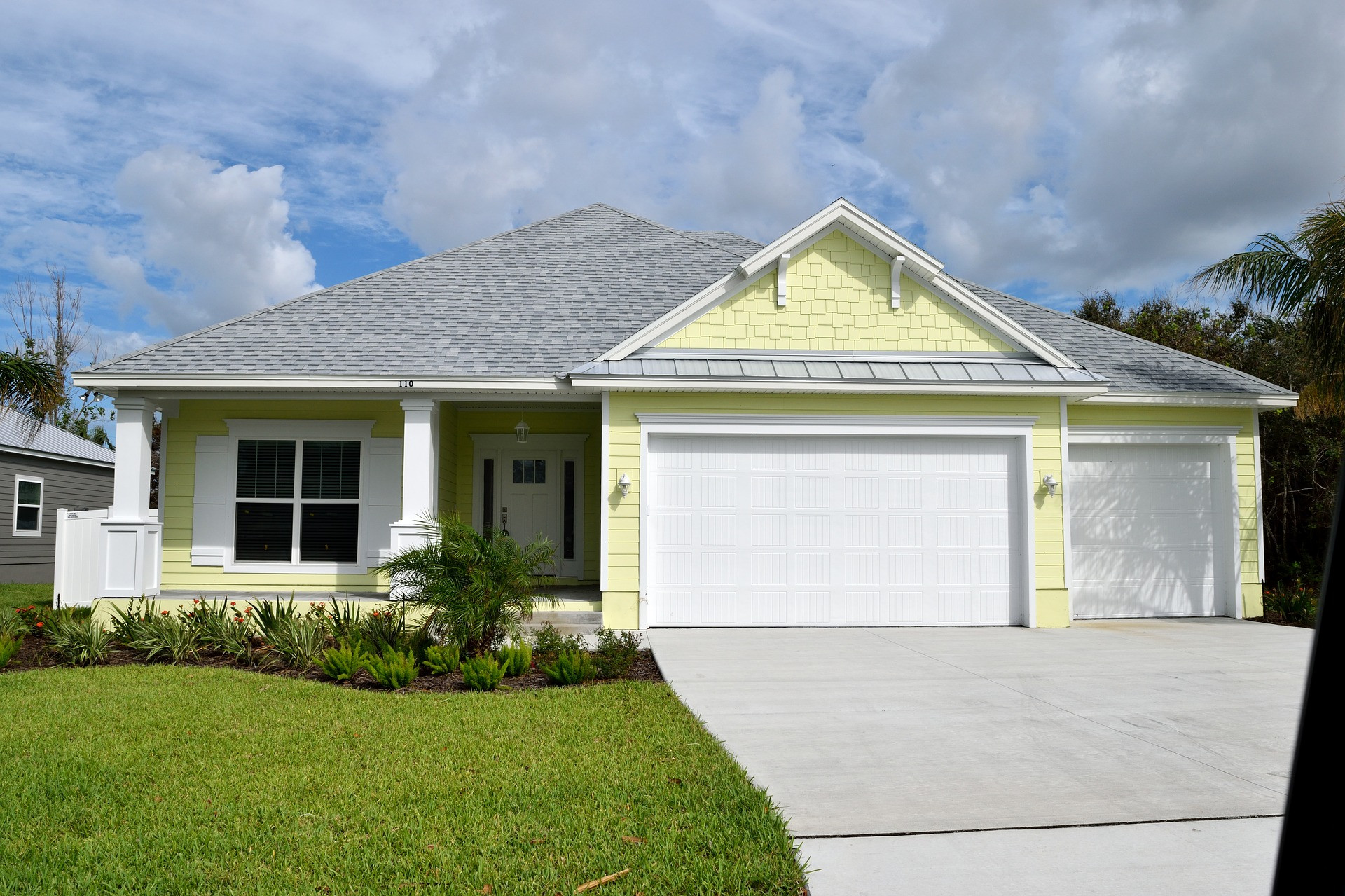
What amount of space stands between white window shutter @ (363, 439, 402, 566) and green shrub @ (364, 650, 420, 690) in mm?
5278

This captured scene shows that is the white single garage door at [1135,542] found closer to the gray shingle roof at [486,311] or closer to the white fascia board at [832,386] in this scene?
the white fascia board at [832,386]

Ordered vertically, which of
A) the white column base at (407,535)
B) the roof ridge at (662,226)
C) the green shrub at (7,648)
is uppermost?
the roof ridge at (662,226)

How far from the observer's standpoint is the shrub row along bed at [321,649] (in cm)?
816

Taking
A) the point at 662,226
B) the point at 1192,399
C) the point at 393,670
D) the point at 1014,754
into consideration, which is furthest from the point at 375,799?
the point at 662,226

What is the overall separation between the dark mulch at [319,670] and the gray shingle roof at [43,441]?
11.8m

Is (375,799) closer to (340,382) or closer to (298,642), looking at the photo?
(298,642)

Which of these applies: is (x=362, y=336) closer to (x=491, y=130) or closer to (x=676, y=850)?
(x=491, y=130)

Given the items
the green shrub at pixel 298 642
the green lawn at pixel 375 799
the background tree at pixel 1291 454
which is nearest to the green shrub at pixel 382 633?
the green shrub at pixel 298 642

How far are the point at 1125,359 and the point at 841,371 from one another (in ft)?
16.2

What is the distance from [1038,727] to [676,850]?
11.4 feet

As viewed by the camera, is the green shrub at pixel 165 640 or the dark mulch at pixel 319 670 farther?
the green shrub at pixel 165 640

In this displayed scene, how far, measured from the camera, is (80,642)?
9305 millimetres

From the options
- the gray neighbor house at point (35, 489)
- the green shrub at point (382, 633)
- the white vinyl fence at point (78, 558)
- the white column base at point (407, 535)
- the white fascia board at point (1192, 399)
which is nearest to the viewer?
the green shrub at point (382, 633)

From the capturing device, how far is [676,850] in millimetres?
4133
